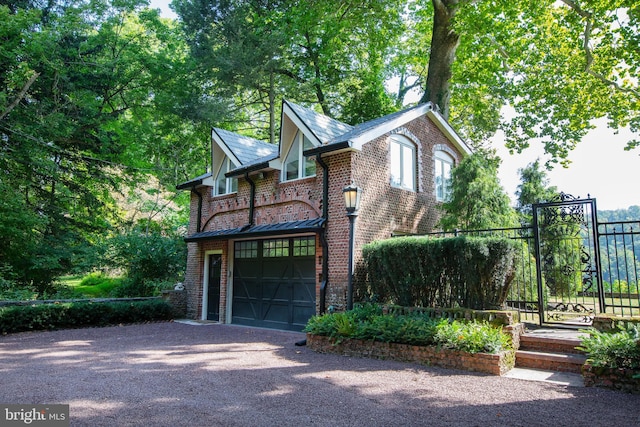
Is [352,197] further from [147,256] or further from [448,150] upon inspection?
[147,256]

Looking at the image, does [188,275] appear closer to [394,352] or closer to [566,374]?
[394,352]

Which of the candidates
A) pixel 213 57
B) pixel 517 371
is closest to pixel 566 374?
pixel 517 371

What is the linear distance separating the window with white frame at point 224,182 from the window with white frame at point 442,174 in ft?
23.6

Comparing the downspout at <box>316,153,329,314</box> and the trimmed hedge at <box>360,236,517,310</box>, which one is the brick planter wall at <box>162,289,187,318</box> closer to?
the downspout at <box>316,153,329,314</box>

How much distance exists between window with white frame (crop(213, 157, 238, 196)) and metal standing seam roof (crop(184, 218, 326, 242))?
62.9 inches

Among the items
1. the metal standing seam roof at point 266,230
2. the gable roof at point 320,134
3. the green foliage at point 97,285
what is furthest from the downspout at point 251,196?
the green foliage at point 97,285

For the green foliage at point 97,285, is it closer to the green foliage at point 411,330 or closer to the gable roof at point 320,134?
the gable roof at point 320,134

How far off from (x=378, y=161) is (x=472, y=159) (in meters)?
3.11

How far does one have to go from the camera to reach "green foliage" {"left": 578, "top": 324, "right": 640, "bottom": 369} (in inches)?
233

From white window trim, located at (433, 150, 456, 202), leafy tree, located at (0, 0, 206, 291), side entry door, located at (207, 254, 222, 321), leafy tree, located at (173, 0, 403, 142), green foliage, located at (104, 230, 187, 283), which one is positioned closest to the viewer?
white window trim, located at (433, 150, 456, 202)

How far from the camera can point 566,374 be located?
22.4 ft

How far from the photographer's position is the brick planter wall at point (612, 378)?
573 cm

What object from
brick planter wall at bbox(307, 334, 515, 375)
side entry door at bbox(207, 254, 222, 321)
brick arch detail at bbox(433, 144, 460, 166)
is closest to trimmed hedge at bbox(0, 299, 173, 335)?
side entry door at bbox(207, 254, 222, 321)

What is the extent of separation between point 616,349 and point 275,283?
9005 millimetres
